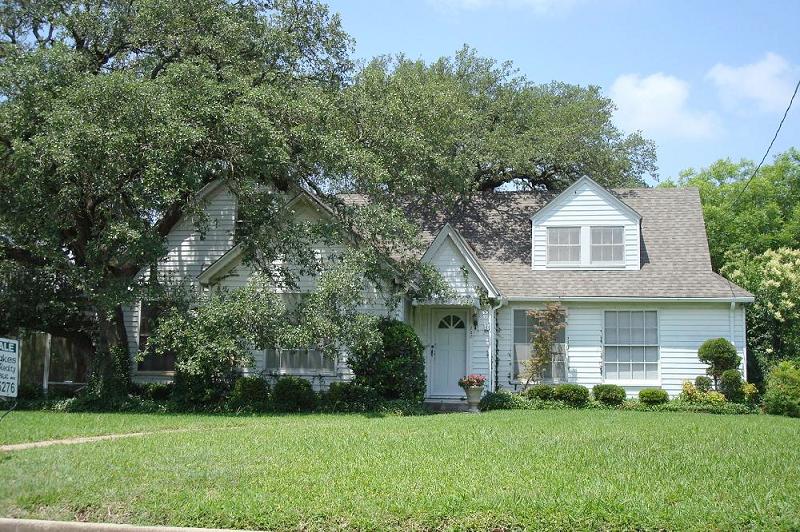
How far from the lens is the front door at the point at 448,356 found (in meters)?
22.0

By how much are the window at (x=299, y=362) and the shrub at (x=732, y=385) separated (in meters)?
10.0

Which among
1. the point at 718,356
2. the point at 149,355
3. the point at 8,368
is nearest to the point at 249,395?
the point at 149,355

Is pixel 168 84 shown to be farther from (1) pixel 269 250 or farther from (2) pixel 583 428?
(2) pixel 583 428

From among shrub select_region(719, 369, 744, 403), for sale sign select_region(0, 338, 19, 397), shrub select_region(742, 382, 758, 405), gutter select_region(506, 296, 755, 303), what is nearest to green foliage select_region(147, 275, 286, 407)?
gutter select_region(506, 296, 755, 303)

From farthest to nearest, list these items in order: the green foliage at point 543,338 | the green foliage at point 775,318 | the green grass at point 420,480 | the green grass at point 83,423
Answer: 1. the green foliage at point 775,318
2. the green foliage at point 543,338
3. the green grass at point 83,423
4. the green grass at point 420,480

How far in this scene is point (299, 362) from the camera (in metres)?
21.2

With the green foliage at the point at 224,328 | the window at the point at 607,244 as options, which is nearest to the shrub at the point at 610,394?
the window at the point at 607,244

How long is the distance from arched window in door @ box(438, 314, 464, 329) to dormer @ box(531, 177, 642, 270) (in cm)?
287

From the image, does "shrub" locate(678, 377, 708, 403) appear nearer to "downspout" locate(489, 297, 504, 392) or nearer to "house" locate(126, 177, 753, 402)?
"house" locate(126, 177, 753, 402)

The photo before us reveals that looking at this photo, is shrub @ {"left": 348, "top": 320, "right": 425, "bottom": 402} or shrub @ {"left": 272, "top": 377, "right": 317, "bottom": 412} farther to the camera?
shrub @ {"left": 272, "top": 377, "right": 317, "bottom": 412}

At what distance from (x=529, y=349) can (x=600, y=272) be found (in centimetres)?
303

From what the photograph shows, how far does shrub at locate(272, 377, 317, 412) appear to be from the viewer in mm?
19641

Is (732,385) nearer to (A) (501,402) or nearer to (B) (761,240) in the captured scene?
(A) (501,402)

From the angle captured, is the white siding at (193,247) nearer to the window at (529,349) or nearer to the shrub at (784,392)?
the window at (529,349)
